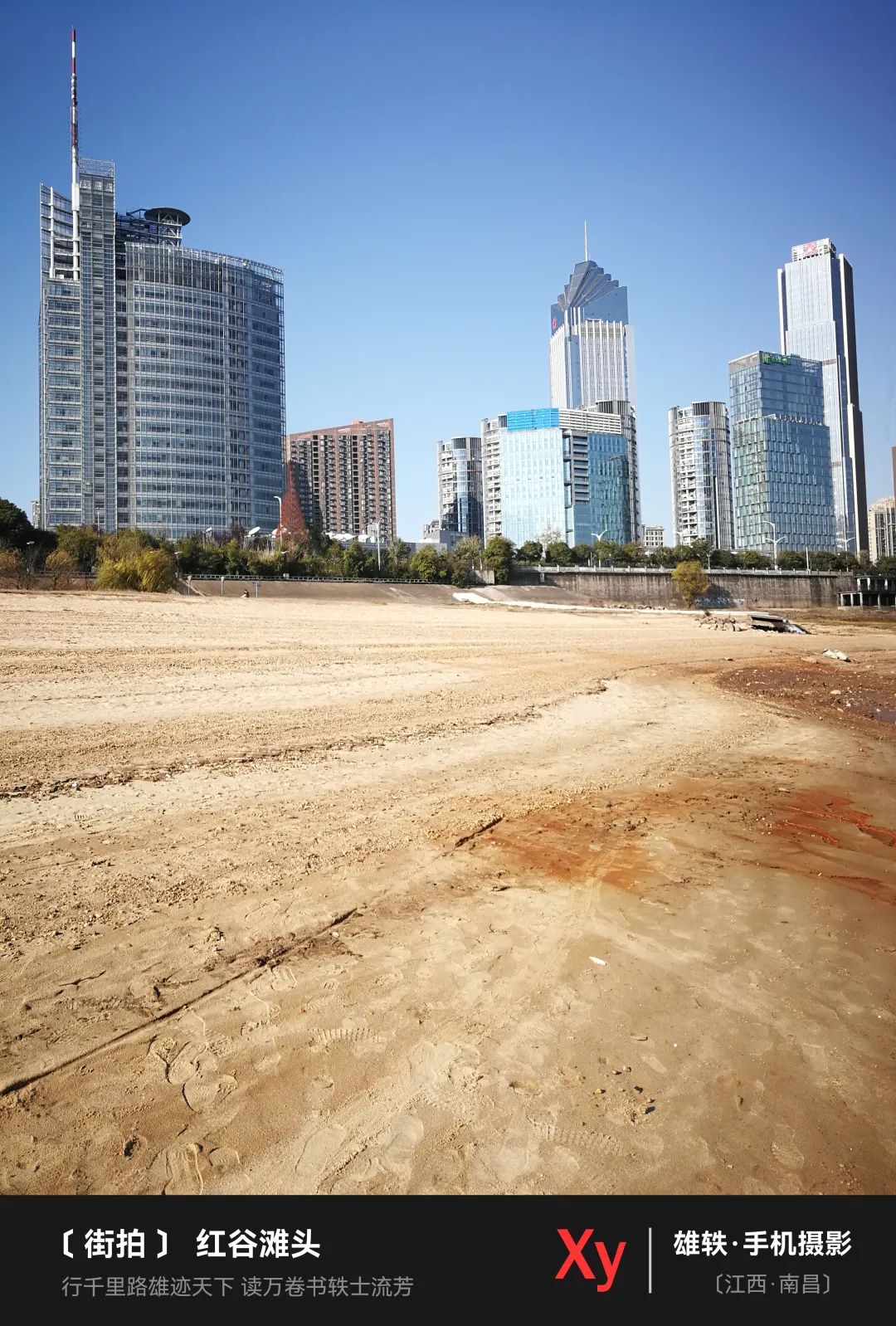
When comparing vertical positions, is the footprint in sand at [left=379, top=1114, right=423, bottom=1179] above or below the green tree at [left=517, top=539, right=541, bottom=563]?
below

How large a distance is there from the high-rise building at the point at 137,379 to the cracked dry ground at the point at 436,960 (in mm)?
148728

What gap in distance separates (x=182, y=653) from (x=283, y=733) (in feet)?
33.0

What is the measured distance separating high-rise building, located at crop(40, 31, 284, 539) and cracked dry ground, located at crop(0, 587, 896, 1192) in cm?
14873

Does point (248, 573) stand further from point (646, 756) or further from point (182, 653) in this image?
point (646, 756)

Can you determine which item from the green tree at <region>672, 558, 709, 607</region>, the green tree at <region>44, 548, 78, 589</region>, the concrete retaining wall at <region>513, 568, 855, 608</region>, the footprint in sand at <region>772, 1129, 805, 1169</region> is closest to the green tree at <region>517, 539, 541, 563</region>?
the concrete retaining wall at <region>513, 568, 855, 608</region>

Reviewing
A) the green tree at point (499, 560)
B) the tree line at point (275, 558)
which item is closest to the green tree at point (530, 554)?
the tree line at point (275, 558)

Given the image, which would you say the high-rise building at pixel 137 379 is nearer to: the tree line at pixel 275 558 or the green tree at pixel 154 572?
the tree line at pixel 275 558

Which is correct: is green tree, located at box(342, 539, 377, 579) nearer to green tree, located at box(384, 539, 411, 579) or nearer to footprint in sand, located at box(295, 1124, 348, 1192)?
green tree, located at box(384, 539, 411, 579)

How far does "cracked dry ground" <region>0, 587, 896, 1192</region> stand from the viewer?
322 cm

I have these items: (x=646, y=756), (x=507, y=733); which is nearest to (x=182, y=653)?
(x=507, y=733)
